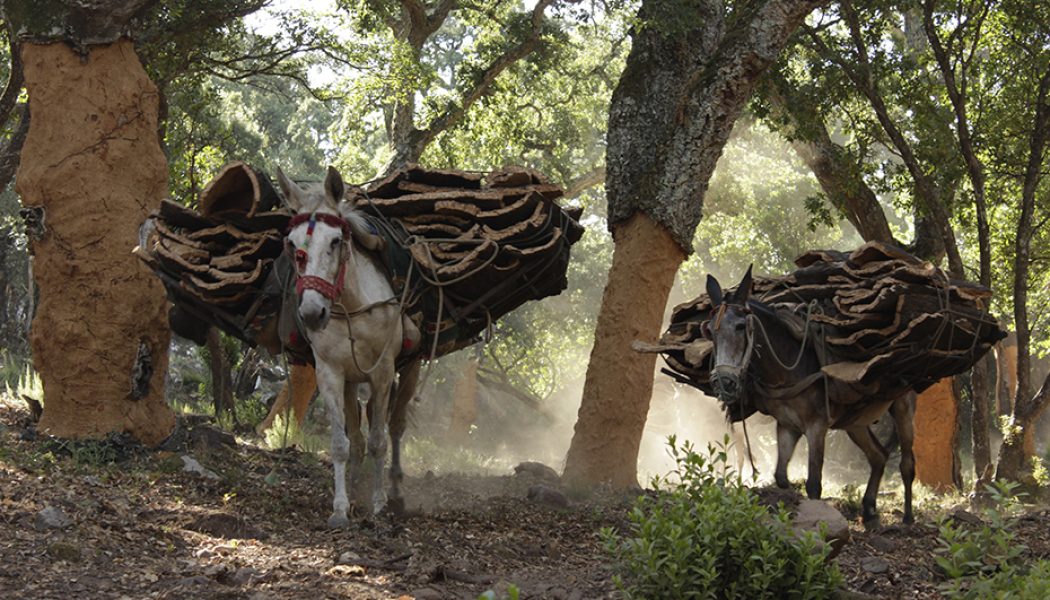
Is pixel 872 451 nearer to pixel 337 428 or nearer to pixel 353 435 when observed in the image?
pixel 353 435

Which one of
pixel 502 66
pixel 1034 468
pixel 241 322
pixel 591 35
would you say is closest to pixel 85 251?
pixel 241 322

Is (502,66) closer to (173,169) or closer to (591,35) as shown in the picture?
(173,169)

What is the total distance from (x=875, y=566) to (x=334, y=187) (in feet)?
14.9

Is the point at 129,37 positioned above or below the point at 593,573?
above

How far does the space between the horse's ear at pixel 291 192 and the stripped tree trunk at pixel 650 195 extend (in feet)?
16.8

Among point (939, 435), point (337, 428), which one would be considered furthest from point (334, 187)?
point (939, 435)

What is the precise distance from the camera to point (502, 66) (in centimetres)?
1977

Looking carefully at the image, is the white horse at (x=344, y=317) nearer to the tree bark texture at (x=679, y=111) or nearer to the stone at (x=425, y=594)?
the stone at (x=425, y=594)

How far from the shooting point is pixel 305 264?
7.89m

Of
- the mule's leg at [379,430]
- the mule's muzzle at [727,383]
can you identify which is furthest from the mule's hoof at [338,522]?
the mule's muzzle at [727,383]

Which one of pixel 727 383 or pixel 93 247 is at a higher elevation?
pixel 93 247

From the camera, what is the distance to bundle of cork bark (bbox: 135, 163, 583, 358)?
28.9 feet

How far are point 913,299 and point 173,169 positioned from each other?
11697mm

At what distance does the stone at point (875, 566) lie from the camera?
6898mm
